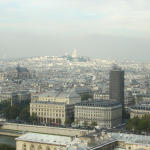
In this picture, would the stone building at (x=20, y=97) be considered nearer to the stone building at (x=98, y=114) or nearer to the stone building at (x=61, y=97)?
the stone building at (x=61, y=97)

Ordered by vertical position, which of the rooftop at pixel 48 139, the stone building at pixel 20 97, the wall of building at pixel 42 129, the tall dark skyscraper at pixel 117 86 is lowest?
the wall of building at pixel 42 129

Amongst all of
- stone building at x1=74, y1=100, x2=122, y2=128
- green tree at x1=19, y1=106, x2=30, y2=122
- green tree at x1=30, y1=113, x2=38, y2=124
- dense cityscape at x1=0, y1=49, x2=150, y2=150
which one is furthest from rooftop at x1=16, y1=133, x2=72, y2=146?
green tree at x1=19, y1=106, x2=30, y2=122

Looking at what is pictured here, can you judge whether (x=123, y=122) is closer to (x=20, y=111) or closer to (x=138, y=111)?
(x=138, y=111)

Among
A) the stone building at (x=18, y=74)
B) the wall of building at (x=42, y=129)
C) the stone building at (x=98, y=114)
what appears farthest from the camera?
the stone building at (x=18, y=74)

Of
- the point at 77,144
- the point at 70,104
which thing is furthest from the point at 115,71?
the point at 77,144

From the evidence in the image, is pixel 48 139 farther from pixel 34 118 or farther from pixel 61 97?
pixel 61 97

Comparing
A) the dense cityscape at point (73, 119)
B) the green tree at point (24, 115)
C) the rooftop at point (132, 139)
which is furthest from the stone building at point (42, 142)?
the green tree at point (24, 115)

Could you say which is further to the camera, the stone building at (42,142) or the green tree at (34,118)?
the green tree at (34,118)

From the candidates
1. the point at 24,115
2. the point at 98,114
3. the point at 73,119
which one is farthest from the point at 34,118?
the point at 98,114

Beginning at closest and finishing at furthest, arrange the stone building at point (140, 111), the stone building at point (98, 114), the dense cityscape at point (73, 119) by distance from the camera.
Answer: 1. the dense cityscape at point (73, 119)
2. the stone building at point (98, 114)
3. the stone building at point (140, 111)
